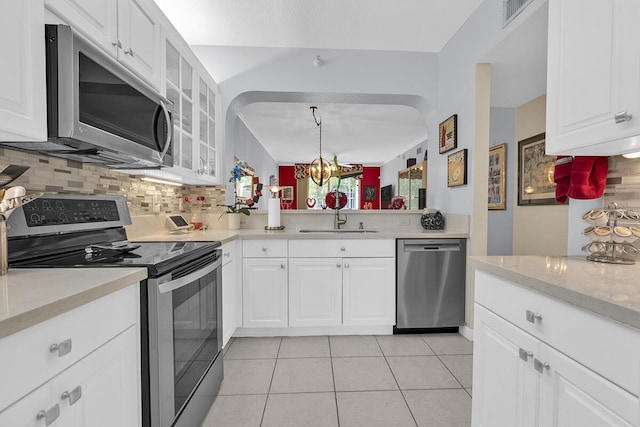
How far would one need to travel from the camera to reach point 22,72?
955mm

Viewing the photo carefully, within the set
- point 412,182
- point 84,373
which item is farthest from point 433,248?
point 412,182

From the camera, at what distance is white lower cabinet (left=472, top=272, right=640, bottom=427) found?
2.46ft

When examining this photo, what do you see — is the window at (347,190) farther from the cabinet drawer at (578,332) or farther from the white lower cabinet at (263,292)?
the cabinet drawer at (578,332)

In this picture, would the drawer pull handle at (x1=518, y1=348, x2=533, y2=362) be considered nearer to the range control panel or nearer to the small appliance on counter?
the range control panel

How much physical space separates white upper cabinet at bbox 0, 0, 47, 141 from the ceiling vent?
2406 mm

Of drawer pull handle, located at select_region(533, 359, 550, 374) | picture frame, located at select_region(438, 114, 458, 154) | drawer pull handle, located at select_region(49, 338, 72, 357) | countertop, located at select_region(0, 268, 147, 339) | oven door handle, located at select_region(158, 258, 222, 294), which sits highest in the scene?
picture frame, located at select_region(438, 114, 458, 154)

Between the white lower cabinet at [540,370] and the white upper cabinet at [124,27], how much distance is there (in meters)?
1.89

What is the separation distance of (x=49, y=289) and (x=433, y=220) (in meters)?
2.82

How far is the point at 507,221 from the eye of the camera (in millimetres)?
3814

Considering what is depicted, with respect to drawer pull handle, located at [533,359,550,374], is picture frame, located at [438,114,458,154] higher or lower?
higher

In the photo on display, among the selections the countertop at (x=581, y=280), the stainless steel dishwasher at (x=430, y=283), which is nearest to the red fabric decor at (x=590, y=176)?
the countertop at (x=581, y=280)

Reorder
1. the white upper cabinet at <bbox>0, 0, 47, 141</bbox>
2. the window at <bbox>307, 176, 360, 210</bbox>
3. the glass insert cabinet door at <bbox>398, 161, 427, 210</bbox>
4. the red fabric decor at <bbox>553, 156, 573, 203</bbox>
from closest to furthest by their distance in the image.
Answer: the white upper cabinet at <bbox>0, 0, 47, 141</bbox> → the red fabric decor at <bbox>553, 156, 573, 203</bbox> → the glass insert cabinet door at <bbox>398, 161, 427, 210</bbox> → the window at <bbox>307, 176, 360, 210</bbox>

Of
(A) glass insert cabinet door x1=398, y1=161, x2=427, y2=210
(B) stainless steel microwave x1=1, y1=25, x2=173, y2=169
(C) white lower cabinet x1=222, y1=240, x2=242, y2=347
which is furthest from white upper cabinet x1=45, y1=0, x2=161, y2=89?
(A) glass insert cabinet door x1=398, y1=161, x2=427, y2=210

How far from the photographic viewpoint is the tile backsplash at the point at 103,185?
1.36m
